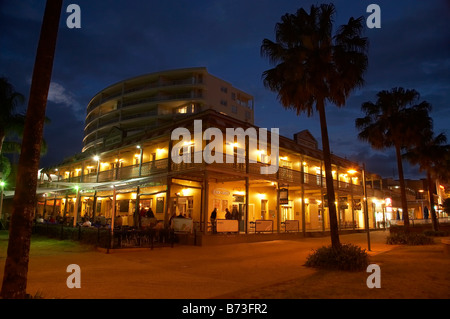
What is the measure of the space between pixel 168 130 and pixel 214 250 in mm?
9168

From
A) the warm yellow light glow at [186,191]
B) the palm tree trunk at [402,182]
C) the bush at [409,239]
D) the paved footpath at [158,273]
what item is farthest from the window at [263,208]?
the paved footpath at [158,273]

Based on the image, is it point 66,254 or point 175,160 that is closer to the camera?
point 66,254

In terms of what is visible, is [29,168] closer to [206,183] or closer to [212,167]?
[206,183]

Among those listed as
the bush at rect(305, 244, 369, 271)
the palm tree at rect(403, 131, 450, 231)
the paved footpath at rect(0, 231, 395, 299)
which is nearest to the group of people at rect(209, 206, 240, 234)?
the paved footpath at rect(0, 231, 395, 299)

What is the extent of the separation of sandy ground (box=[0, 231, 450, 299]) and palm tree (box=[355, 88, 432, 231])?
345 inches

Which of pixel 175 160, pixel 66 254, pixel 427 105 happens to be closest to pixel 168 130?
pixel 175 160

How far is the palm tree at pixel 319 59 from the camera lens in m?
11.8

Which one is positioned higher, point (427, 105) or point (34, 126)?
point (427, 105)

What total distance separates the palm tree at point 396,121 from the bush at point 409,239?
104 centimetres

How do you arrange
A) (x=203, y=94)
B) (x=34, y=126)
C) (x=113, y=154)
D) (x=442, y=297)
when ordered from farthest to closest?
(x=203, y=94)
(x=113, y=154)
(x=442, y=297)
(x=34, y=126)

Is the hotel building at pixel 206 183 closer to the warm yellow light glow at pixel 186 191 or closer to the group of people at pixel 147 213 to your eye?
the warm yellow light glow at pixel 186 191

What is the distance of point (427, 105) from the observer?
1936cm
